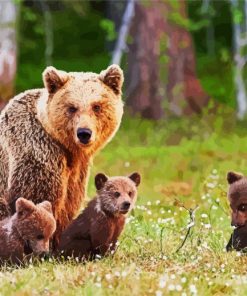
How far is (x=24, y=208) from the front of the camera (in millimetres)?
7023

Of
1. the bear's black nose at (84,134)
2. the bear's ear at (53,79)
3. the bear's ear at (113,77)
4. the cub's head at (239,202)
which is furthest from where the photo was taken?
the cub's head at (239,202)

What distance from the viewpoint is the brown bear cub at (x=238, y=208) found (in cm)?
736

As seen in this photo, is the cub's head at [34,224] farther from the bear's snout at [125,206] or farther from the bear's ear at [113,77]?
the bear's ear at [113,77]

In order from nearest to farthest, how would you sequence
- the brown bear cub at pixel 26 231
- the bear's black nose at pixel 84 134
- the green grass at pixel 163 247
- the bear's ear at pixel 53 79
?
the green grass at pixel 163 247 < the bear's black nose at pixel 84 134 < the brown bear cub at pixel 26 231 < the bear's ear at pixel 53 79

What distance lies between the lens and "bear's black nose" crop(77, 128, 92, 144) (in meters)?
6.92

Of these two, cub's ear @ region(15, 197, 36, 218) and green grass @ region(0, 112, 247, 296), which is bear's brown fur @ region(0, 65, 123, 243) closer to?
cub's ear @ region(15, 197, 36, 218)

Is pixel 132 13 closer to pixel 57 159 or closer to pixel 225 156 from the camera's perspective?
pixel 225 156

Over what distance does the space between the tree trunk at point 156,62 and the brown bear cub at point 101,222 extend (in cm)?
993

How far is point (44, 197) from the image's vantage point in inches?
288

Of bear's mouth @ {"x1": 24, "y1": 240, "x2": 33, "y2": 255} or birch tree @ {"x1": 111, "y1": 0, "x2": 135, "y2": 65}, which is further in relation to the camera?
birch tree @ {"x1": 111, "y1": 0, "x2": 135, "y2": 65}

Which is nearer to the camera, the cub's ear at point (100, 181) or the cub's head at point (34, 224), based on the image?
the cub's head at point (34, 224)

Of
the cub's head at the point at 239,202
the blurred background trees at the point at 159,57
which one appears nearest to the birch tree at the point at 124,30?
the blurred background trees at the point at 159,57

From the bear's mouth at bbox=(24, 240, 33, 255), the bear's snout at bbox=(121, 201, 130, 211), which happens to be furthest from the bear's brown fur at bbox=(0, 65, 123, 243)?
the bear's snout at bbox=(121, 201, 130, 211)

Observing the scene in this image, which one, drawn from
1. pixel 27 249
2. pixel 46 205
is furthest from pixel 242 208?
pixel 27 249
